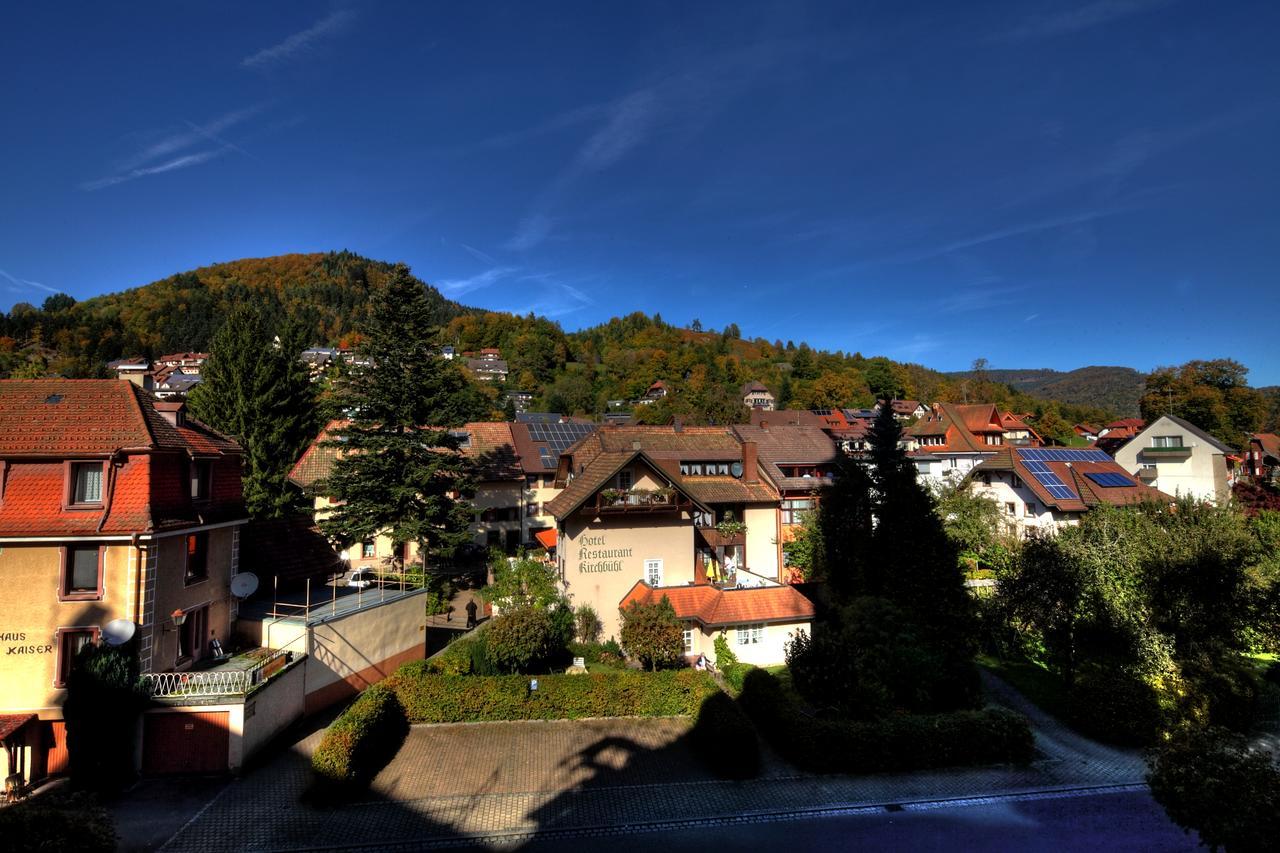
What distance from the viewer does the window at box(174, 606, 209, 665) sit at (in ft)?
63.1

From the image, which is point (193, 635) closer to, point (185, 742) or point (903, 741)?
point (185, 742)

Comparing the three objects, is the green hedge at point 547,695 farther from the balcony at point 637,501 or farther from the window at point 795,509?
the window at point 795,509

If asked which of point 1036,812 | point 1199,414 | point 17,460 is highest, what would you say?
point 1199,414

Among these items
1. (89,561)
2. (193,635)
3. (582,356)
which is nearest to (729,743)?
(193,635)

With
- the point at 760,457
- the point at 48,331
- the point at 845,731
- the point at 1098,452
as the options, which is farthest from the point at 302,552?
the point at 48,331

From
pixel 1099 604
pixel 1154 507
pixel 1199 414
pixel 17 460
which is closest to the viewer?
pixel 17 460

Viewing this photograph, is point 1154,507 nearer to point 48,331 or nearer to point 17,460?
point 17,460

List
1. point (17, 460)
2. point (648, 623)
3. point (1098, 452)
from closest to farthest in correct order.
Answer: point (17, 460)
point (648, 623)
point (1098, 452)

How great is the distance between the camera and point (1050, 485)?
43.1 m

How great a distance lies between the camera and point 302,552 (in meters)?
27.1

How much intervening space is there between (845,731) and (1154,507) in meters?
25.0

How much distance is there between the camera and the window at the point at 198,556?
19.8 meters

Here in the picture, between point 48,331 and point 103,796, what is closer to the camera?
point 103,796

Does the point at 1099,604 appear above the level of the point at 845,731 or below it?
above
